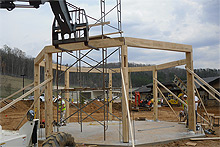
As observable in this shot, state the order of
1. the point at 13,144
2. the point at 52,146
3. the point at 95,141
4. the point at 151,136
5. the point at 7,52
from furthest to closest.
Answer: the point at 7,52 → the point at 151,136 → the point at 95,141 → the point at 52,146 → the point at 13,144

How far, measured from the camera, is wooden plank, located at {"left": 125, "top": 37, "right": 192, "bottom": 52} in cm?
769

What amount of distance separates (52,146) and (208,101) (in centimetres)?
3024

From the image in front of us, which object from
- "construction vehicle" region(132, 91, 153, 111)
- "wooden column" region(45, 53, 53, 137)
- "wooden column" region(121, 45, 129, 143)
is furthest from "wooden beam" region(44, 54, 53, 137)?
"construction vehicle" region(132, 91, 153, 111)

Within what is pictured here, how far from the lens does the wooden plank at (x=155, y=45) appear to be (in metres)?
7.69

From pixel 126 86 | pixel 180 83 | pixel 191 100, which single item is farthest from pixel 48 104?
pixel 180 83

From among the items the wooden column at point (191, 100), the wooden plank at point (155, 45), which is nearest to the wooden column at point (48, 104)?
the wooden plank at point (155, 45)

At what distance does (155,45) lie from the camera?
8.30m

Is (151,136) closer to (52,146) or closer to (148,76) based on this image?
(52,146)

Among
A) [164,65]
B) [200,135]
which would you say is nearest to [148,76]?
[164,65]

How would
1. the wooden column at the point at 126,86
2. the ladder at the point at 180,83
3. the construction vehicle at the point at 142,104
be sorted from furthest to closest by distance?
the construction vehicle at the point at 142,104
the ladder at the point at 180,83
the wooden column at the point at 126,86

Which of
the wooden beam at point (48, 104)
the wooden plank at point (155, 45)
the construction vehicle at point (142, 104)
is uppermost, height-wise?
the wooden plank at point (155, 45)

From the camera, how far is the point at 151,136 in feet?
27.1

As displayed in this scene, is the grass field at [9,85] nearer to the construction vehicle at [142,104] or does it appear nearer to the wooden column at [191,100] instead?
the construction vehicle at [142,104]

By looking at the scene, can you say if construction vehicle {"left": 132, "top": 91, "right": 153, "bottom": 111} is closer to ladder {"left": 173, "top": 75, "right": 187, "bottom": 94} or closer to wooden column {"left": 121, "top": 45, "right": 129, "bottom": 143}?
ladder {"left": 173, "top": 75, "right": 187, "bottom": 94}
